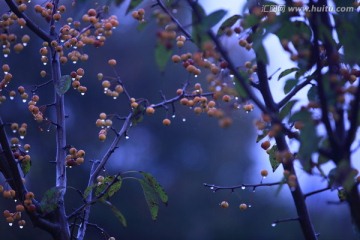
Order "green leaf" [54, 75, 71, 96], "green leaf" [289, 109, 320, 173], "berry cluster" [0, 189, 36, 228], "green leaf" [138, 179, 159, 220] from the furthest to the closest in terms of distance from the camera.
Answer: "green leaf" [138, 179, 159, 220] → "green leaf" [54, 75, 71, 96] → "berry cluster" [0, 189, 36, 228] → "green leaf" [289, 109, 320, 173]

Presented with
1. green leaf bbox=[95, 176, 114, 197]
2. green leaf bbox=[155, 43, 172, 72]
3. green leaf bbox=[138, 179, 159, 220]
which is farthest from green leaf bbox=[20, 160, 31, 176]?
green leaf bbox=[155, 43, 172, 72]

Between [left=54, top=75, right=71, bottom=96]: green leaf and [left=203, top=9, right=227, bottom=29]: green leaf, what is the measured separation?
2.13 ft

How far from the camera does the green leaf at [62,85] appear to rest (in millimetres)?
1504

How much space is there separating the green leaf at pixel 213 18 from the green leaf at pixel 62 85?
0.65 m

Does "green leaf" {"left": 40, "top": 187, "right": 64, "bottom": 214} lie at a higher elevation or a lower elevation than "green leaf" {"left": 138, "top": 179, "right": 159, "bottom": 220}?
lower

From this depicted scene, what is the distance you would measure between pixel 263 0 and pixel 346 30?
38 centimetres

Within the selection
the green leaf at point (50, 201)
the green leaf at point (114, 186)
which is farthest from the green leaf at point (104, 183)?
the green leaf at point (50, 201)

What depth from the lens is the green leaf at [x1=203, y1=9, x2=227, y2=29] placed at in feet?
2.98

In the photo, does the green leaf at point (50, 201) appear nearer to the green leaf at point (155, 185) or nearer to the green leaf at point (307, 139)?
the green leaf at point (155, 185)

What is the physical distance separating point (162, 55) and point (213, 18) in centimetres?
Answer: 10

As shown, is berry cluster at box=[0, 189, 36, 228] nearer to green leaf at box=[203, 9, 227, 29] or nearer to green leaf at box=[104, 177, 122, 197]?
green leaf at box=[104, 177, 122, 197]

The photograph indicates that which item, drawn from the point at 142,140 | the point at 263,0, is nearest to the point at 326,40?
the point at 263,0

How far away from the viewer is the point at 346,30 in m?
0.96

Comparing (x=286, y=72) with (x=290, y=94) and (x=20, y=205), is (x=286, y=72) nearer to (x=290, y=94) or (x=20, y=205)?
(x=290, y=94)
